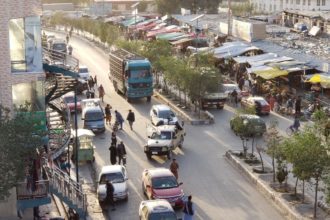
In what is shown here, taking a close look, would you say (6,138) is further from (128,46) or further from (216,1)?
(216,1)

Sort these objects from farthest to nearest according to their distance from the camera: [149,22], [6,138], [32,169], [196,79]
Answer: [149,22]
[196,79]
[32,169]
[6,138]

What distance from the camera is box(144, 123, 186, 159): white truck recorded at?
98.9 feet

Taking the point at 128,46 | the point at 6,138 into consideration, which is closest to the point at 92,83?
the point at 128,46

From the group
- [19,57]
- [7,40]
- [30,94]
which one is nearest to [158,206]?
[30,94]

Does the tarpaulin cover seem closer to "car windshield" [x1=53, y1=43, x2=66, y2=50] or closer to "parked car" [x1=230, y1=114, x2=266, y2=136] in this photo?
"parked car" [x1=230, y1=114, x2=266, y2=136]

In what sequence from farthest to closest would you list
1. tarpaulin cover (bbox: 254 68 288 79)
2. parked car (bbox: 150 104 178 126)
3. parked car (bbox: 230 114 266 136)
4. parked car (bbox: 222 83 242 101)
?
1. parked car (bbox: 222 83 242 101)
2. tarpaulin cover (bbox: 254 68 288 79)
3. parked car (bbox: 150 104 178 126)
4. parked car (bbox: 230 114 266 136)

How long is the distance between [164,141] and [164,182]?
6474 millimetres

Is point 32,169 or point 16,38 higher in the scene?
point 16,38

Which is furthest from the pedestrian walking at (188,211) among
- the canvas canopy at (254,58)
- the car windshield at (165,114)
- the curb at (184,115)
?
the canvas canopy at (254,58)

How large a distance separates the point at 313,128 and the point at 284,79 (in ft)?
77.9

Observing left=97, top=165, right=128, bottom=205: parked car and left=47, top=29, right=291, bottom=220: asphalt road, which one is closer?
left=47, top=29, right=291, bottom=220: asphalt road

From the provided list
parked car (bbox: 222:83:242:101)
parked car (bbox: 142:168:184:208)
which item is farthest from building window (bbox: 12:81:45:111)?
parked car (bbox: 222:83:242:101)

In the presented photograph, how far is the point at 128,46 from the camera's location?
58.2 metres

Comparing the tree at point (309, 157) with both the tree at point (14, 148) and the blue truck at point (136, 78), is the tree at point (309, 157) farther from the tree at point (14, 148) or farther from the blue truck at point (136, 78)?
the blue truck at point (136, 78)
